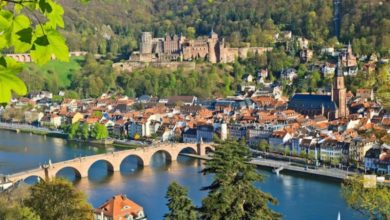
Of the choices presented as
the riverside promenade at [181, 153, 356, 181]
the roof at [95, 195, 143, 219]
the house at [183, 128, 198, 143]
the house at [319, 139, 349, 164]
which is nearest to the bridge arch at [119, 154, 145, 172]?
the riverside promenade at [181, 153, 356, 181]

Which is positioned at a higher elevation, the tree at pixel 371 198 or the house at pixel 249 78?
the house at pixel 249 78

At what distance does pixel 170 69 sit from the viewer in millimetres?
24188

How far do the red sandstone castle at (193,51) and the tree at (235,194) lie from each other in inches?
831

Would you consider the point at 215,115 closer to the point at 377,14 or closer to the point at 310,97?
the point at 310,97

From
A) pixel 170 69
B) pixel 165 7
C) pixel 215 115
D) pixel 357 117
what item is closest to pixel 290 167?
pixel 357 117

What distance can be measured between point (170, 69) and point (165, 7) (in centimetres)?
1782

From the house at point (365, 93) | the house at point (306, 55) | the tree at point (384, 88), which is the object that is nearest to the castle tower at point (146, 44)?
the house at point (306, 55)

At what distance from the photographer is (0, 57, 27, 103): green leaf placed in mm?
647

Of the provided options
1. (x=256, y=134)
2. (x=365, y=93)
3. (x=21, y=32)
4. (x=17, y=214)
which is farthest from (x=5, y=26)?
(x=365, y=93)

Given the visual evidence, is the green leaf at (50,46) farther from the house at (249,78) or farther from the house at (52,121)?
the house at (249,78)

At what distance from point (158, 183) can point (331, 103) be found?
7964 millimetres

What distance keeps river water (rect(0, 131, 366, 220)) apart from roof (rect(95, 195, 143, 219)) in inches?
14.6

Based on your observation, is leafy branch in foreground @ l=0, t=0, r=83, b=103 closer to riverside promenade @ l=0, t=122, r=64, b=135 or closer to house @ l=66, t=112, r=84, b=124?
riverside promenade @ l=0, t=122, r=64, b=135

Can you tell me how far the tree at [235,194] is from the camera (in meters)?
3.39
